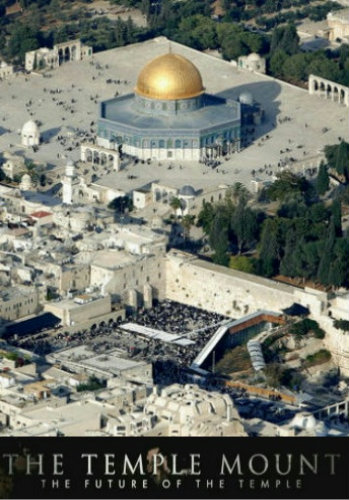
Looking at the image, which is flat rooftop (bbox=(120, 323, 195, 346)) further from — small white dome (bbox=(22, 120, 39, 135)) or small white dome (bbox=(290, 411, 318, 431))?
small white dome (bbox=(22, 120, 39, 135))

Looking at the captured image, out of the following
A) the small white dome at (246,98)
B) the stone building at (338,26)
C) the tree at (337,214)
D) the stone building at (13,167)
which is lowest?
the stone building at (338,26)

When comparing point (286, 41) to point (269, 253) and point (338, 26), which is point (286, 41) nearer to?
point (338, 26)

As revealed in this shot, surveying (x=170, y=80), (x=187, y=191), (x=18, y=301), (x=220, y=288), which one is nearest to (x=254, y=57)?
(x=170, y=80)

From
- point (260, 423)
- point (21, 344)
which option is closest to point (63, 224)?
point (21, 344)

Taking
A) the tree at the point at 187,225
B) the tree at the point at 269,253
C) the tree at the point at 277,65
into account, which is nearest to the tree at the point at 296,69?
the tree at the point at 277,65

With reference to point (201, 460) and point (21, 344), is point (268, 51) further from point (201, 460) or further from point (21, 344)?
point (201, 460)

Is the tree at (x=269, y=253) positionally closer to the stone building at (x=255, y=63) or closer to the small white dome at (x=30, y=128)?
the small white dome at (x=30, y=128)

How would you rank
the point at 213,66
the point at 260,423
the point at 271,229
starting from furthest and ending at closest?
1. the point at 213,66
2. the point at 271,229
3. the point at 260,423
